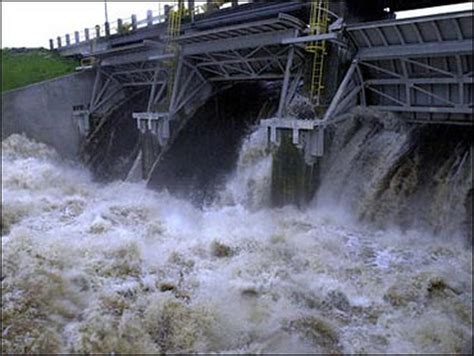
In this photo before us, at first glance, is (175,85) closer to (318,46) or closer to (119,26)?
(318,46)

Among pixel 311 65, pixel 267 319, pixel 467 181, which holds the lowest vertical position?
pixel 267 319

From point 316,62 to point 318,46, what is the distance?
0.33 metres

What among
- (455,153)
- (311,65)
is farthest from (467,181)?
(311,65)

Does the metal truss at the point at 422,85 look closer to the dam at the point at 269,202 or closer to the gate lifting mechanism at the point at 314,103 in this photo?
the dam at the point at 269,202

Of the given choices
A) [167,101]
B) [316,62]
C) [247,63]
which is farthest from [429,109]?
[167,101]

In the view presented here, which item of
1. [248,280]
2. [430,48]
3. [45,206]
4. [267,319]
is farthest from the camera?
[45,206]

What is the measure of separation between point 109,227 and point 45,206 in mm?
2709

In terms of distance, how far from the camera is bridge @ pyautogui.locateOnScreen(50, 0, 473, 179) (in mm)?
8586

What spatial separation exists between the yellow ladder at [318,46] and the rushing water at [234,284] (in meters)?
2.42

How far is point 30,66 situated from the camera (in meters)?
18.9

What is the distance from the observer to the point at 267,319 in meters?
6.26

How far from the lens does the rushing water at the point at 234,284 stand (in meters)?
5.88

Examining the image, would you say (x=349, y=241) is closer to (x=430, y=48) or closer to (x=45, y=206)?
(x=430, y=48)

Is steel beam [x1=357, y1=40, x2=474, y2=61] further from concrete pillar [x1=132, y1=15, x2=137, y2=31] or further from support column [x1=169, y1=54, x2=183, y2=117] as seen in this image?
concrete pillar [x1=132, y1=15, x2=137, y2=31]
